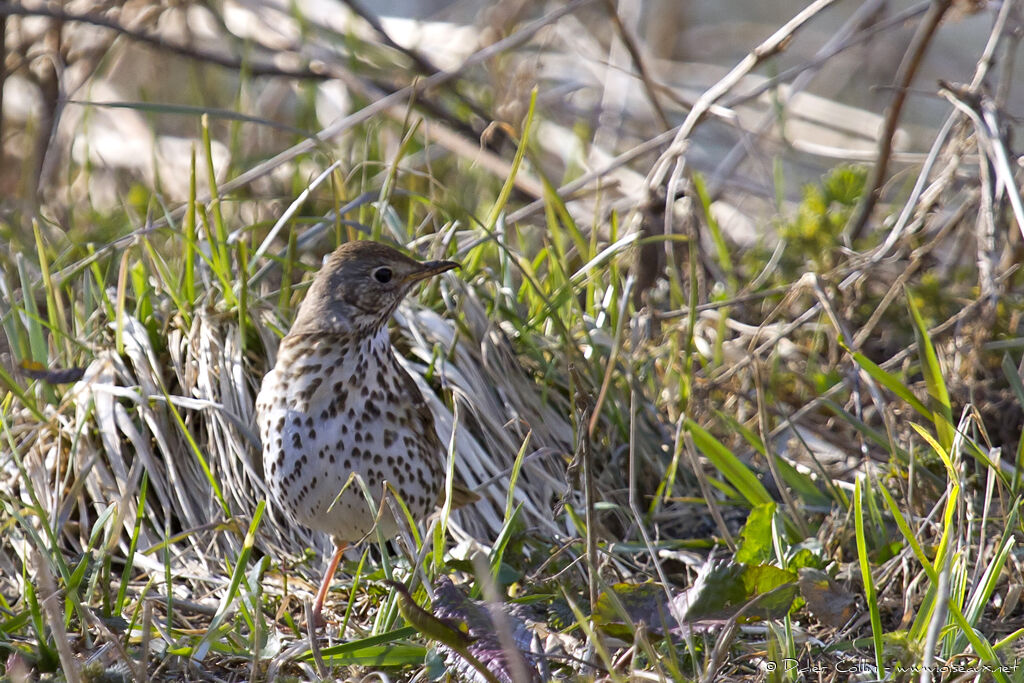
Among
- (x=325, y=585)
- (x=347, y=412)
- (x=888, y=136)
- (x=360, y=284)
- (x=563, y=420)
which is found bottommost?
(x=325, y=585)

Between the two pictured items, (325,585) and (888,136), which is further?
(888,136)

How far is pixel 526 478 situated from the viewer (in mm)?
3566

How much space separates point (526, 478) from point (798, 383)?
1.22m

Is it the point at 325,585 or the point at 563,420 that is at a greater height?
the point at 563,420

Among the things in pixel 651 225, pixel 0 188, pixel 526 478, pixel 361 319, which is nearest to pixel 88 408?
pixel 361 319

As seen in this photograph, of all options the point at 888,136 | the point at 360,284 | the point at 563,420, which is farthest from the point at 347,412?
the point at 888,136

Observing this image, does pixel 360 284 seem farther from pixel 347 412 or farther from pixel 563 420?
pixel 563 420

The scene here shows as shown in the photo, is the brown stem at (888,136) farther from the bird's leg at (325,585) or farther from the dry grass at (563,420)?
the bird's leg at (325,585)

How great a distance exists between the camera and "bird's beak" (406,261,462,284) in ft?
10.5

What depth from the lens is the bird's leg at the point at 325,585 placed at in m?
3.04

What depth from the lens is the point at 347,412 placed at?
10.1ft

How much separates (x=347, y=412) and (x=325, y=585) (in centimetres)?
50

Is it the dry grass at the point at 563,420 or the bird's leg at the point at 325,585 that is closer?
the dry grass at the point at 563,420

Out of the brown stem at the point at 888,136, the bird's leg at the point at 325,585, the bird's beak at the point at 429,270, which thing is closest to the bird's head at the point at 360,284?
the bird's beak at the point at 429,270
